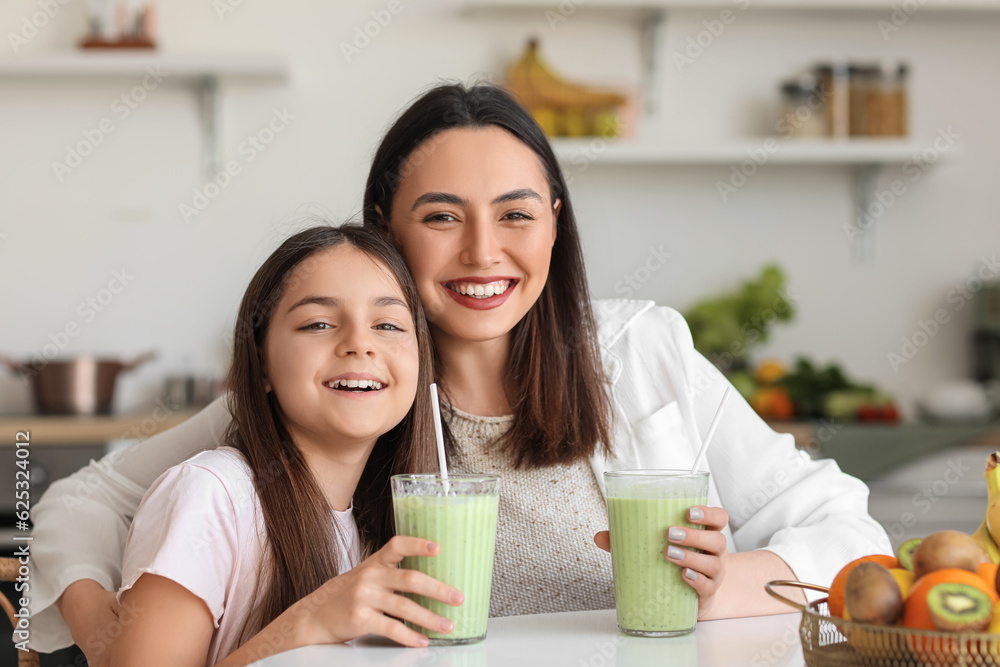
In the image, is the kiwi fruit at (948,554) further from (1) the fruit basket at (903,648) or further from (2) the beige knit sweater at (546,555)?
(2) the beige knit sweater at (546,555)

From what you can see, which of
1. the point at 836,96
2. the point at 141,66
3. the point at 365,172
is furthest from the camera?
the point at 365,172

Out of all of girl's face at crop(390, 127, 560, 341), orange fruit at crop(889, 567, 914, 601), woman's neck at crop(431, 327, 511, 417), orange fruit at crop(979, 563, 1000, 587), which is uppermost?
girl's face at crop(390, 127, 560, 341)

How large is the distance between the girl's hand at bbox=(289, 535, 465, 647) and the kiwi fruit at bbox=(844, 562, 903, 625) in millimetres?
356

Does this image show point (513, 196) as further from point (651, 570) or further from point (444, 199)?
point (651, 570)

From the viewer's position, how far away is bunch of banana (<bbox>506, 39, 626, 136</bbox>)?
3281mm

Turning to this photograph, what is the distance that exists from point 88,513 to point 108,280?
2.18 metres

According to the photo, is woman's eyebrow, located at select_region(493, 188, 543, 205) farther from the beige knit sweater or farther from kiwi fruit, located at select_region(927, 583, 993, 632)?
kiwi fruit, located at select_region(927, 583, 993, 632)

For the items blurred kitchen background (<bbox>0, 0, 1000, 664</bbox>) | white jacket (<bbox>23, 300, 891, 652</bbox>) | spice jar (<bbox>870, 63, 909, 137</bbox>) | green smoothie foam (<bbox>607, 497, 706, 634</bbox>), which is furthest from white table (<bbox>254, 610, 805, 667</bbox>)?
spice jar (<bbox>870, 63, 909, 137</bbox>)

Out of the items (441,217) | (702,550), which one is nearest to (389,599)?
(702,550)

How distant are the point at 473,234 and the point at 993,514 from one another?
75cm

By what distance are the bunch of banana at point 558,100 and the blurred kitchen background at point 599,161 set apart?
0.01 m

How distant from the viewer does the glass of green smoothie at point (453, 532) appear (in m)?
0.94

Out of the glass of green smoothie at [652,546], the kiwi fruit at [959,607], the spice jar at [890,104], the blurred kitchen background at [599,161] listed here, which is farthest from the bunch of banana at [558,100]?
the kiwi fruit at [959,607]

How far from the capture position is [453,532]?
94 cm
